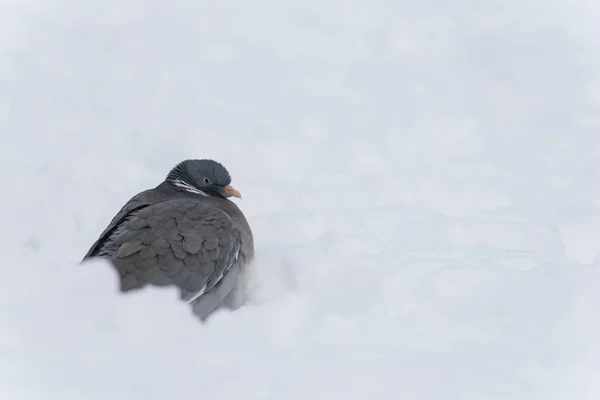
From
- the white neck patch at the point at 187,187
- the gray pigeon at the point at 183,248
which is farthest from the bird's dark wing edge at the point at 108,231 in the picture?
the white neck patch at the point at 187,187

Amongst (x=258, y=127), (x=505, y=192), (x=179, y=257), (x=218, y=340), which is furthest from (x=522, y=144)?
(x=218, y=340)

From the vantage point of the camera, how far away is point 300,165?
7215 mm

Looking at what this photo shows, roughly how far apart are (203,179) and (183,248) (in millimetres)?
955

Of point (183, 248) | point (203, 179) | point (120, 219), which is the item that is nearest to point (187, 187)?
point (203, 179)

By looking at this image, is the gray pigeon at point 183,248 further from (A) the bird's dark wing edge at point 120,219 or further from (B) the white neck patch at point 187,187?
(B) the white neck patch at point 187,187

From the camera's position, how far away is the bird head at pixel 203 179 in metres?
5.57

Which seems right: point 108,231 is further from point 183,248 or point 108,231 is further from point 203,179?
point 203,179

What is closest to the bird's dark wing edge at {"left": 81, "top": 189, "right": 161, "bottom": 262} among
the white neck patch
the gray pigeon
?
the gray pigeon

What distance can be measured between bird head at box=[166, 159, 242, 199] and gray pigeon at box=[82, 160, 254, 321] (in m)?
0.17

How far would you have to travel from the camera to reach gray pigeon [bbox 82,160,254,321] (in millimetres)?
4590

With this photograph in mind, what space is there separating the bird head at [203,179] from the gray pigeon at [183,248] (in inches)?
6.8

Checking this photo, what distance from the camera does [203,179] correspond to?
5.58 metres

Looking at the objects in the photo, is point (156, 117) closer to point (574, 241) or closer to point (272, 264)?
point (272, 264)

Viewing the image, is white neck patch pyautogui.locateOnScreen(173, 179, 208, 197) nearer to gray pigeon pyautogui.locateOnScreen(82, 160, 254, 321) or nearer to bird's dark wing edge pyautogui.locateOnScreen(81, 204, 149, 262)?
gray pigeon pyautogui.locateOnScreen(82, 160, 254, 321)
